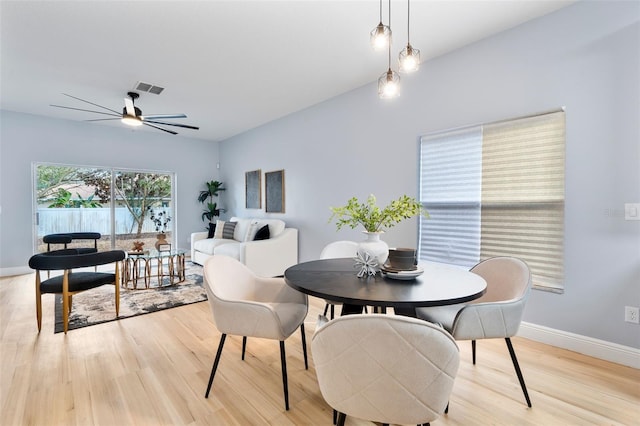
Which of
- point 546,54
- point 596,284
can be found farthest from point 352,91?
point 596,284

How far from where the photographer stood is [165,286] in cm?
401

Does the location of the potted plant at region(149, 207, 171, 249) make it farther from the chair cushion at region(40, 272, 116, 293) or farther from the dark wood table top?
the dark wood table top

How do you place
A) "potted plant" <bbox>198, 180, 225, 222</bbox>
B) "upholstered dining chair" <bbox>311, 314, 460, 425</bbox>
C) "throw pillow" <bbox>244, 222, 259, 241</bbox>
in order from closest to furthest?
"upholstered dining chair" <bbox>311, 314, 460, 425</bbox>, "throw pillow" <bbox>244, 222, 259, 241</bbox>, "potted plant" <bbox>198, 180, 225, 222</bbox>

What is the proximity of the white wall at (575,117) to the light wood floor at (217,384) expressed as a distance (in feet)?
1.60

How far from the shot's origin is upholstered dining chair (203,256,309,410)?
1591 mm

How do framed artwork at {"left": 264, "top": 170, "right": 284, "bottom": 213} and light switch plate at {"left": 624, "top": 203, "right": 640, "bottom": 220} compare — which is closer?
light switch plate at {"left": 624, "top": 203, "right": 640, "bottom": 220}

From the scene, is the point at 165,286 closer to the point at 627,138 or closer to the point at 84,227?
the point at 84,227

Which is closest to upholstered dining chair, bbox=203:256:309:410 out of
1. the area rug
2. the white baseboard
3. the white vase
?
the white vase

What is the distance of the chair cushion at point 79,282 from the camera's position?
2.57m

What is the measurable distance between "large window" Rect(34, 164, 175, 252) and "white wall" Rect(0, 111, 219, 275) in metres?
0.15

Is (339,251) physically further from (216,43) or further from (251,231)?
(251,231)

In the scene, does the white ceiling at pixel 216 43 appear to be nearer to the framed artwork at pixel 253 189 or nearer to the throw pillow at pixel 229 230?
the framed artwork at pixel 253 189

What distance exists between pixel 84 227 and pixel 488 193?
6.57 meters

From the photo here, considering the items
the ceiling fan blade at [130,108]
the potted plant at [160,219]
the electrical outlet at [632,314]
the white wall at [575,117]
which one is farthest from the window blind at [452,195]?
the potted plant at [160,219]
